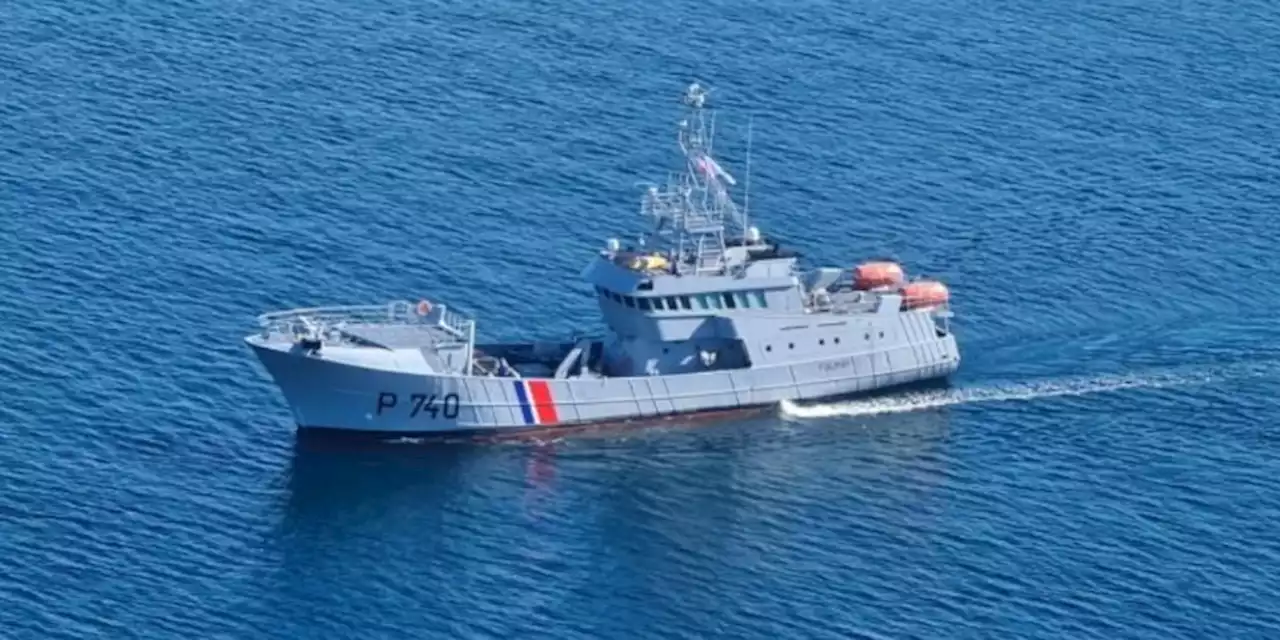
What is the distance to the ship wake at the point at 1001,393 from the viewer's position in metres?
176

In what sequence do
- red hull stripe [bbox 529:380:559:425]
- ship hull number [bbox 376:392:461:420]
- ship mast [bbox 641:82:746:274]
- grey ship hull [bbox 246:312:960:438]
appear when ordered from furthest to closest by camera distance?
ship mast [bbox 641:82:746:274] → red hull stripe [bbox 529:380:559:425] → ship hull number [bbox 376:392:461:420] → grey ship hull [bbox 246:312:960:438]

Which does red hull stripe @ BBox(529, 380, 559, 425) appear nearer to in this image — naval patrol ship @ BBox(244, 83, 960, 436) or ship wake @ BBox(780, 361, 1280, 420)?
naval patrol ship @ BBox(244, 83, 960, 436)

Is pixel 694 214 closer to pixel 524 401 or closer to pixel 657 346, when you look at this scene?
pixel 657 346

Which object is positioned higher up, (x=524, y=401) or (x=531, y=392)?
(x=531, y=392)

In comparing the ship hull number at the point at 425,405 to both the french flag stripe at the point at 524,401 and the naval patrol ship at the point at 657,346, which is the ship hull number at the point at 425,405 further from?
the french flag stripe at the point at 524,401

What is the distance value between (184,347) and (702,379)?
91.6 ft

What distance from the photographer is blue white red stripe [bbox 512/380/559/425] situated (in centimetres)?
17088

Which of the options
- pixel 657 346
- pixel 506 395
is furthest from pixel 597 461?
pixel 657 346

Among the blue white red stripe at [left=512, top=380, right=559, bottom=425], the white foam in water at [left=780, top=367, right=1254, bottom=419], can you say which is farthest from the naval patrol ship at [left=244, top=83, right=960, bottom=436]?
the white foam in water at [left=780, top=367, right=1254, bottom=419]

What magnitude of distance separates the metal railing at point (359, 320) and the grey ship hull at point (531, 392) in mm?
2057

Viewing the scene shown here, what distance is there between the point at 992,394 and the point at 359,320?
3406 cm

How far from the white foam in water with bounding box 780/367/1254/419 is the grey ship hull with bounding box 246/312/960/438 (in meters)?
1.03

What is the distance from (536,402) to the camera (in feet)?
Answer: 562

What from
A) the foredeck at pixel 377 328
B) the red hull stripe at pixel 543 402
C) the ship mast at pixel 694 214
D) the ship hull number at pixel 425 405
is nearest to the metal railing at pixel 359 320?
the foredeck at pixel 377 328
